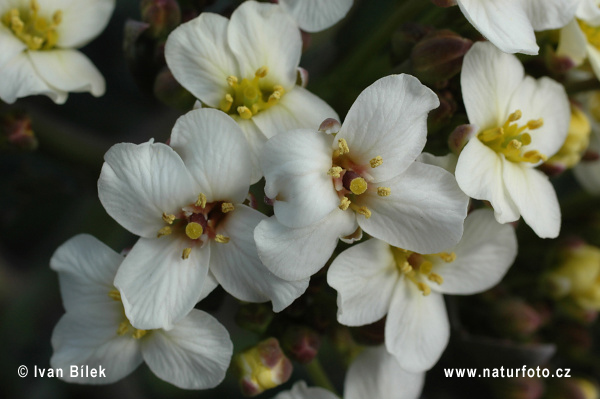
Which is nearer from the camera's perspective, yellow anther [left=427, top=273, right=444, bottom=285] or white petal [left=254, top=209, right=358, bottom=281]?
white petal [left=254, top=209, right=358, bottom=281]

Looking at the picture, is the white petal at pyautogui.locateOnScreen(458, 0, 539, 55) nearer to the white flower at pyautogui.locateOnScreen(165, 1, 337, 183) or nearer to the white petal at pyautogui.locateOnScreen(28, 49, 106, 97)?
the white flower at pyautogui.locateOnScreen(165, 1, 337, 183)

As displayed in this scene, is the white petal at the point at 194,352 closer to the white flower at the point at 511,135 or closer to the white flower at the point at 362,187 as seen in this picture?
the white flower at the point at 362,187

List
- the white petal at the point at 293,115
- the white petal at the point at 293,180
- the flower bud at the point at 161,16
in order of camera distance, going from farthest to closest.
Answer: the flower bud at the point at 161,16 < the white petal at the point at 293,115 < the white petal at the point at 293,180

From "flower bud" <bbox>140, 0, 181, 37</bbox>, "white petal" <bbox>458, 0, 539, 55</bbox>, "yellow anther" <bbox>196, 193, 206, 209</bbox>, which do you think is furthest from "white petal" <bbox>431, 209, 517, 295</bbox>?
"flower bud" <bbox>140, 0, 181, 37</bbox>

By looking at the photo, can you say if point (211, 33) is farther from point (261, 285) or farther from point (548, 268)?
point (548, 268)

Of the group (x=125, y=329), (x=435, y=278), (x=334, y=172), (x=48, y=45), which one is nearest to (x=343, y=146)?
(x=334, y=172)

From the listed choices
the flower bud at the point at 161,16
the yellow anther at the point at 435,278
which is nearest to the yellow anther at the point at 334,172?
the yellow anther at the point at 435,278
